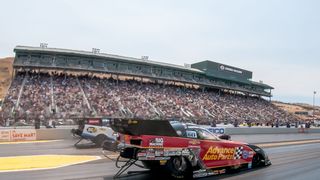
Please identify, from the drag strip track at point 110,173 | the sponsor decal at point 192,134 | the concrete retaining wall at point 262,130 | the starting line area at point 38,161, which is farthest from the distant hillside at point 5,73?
the sponsor decal at point 192,134

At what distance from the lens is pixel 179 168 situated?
10859mm

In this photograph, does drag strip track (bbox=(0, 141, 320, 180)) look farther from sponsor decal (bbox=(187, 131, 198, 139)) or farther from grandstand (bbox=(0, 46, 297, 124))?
grandstand (bbox=(0, 46, 297, 124))

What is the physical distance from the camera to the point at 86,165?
13555mm

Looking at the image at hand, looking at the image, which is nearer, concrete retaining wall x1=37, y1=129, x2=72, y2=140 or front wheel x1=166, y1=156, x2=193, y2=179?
front wheel x1=166, y1=156, x2=193, y2=179

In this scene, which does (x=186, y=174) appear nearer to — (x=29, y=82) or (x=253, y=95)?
(x=29, y=82)

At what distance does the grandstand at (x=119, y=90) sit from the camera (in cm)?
3412

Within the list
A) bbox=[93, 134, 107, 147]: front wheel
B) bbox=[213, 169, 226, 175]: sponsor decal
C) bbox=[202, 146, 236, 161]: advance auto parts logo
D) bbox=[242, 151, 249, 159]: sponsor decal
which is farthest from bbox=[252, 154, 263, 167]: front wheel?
bbox=[93, 134, 107, 147]: front wheel

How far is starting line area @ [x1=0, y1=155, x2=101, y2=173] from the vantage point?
1287 centimetres

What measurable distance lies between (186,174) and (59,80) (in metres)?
31.9

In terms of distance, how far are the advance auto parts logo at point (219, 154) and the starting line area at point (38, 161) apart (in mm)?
5209

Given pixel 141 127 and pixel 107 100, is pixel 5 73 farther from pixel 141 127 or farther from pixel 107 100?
pixel 141 127

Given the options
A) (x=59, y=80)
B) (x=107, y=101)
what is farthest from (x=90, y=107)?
(x=59, y=80)

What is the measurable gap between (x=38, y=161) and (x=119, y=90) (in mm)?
28537

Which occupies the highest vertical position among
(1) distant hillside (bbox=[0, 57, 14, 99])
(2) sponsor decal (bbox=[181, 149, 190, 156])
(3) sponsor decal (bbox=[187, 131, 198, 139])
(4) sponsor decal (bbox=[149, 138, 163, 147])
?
(1) distant hillside (bbox=[0, 57, 14, 99])
